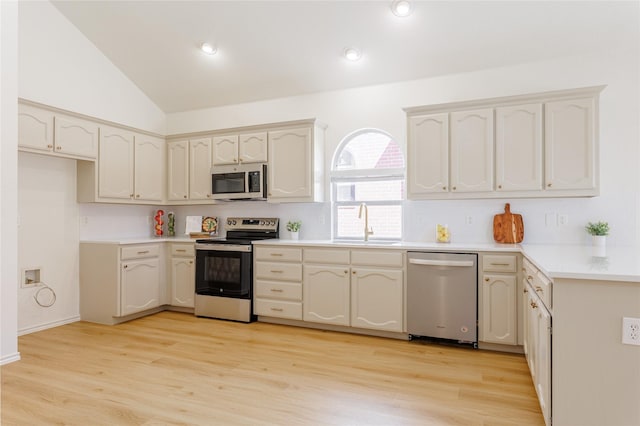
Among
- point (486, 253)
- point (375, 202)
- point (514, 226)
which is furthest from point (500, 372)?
point (375, 202)

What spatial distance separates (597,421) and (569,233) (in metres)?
2.17

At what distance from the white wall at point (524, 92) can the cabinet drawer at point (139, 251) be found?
1.63 metres

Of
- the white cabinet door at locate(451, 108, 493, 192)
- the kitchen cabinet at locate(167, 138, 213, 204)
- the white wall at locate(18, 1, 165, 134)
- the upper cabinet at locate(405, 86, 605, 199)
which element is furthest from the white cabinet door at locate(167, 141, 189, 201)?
the white cabinet door at locate(451, 108, 493, 192)

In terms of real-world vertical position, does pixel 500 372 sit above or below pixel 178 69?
below

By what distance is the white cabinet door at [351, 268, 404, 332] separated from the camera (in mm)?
3561

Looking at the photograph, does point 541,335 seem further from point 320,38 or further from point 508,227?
point 320,38

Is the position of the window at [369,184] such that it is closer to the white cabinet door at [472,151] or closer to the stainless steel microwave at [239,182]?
the white cabinet door at [472,151]

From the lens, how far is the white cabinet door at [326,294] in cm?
377

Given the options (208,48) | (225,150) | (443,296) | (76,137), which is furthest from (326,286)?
(76,137)

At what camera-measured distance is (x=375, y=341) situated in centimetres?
358

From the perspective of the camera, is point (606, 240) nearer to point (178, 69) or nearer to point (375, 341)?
point (375, 341)

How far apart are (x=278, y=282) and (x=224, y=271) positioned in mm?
650

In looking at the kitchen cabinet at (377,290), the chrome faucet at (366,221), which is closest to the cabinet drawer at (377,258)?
the kitchen cabinet at (377,290)

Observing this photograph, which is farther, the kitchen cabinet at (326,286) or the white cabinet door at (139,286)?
the white cabinet door at (139,286)
